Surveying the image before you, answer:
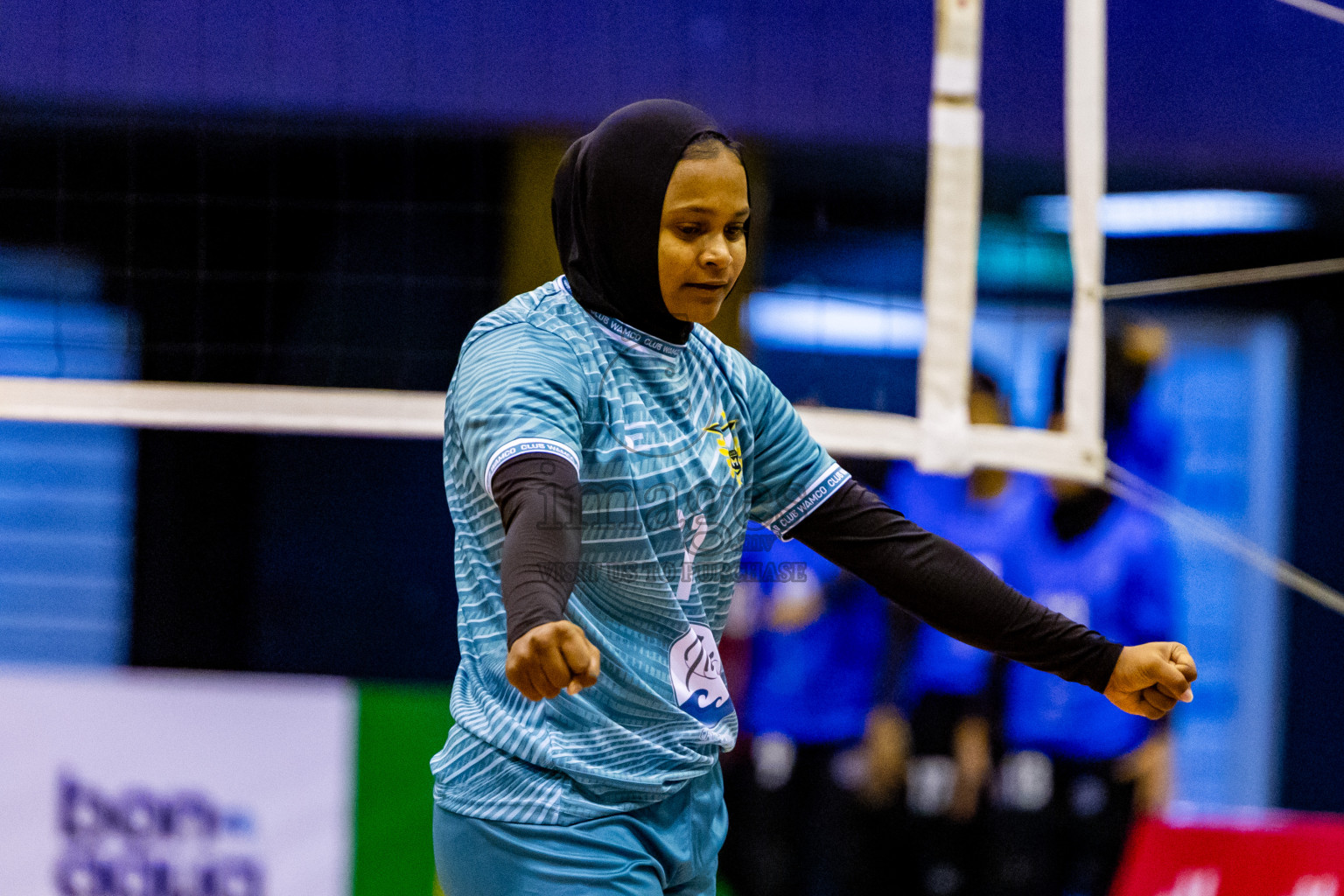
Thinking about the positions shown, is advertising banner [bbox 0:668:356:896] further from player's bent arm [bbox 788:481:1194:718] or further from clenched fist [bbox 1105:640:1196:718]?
clenched fist [bbox 1105:640:1196:718]

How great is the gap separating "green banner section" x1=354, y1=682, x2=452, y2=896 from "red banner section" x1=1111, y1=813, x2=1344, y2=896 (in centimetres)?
206

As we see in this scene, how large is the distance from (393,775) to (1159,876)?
2211mm

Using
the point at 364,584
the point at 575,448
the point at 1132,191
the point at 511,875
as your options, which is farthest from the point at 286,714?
the point at 1132,191

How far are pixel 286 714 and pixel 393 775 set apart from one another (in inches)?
13.9

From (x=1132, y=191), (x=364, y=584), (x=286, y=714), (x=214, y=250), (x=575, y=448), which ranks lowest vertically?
(x=286, y=714)

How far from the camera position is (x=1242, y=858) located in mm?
3926

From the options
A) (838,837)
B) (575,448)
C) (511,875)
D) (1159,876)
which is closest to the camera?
(575,448)

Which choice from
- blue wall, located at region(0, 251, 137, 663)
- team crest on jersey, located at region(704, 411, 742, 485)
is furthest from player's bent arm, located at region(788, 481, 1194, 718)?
blue wall, located at region(0, 251, 137, 663)

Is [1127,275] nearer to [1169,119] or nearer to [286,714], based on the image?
[1169,119]

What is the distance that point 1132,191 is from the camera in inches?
192

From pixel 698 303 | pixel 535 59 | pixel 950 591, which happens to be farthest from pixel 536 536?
pixel 535 59

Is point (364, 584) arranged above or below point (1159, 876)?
above

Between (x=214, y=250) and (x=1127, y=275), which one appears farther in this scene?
(x=1127, y=275)

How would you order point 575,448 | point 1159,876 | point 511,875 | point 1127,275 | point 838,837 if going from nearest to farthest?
1. point 575,448
2. point 511,875
3. point 1159,876
4. point 838,837
5. point 1127,275
